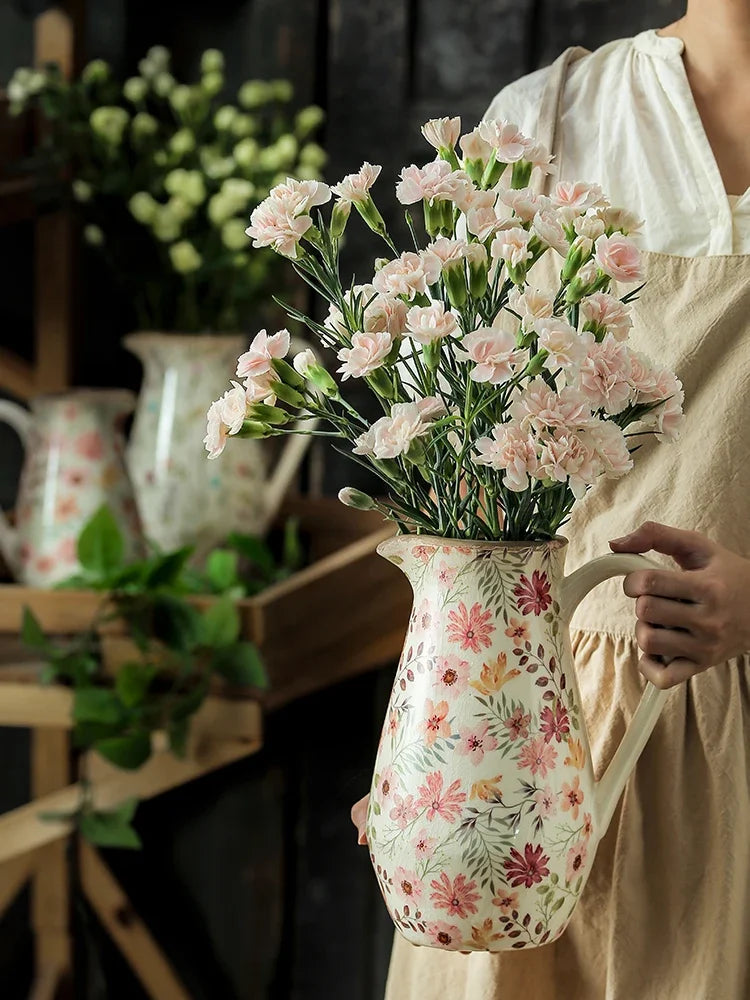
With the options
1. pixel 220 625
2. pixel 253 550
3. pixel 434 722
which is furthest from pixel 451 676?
pixel 253 550

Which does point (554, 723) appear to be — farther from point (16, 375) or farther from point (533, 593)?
point (16, 375)

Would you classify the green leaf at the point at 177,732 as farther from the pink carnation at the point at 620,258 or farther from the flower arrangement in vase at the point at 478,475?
the pink carnation at the point at 620,258

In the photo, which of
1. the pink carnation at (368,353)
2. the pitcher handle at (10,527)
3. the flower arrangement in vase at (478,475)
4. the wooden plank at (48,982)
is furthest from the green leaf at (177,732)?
the pink carnation at (368,353)

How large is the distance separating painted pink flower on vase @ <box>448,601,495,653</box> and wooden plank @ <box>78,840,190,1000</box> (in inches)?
38.1

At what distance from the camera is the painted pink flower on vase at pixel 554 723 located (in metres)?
0.62

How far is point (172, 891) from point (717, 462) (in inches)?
41.8

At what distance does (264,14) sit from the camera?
149 centimetres

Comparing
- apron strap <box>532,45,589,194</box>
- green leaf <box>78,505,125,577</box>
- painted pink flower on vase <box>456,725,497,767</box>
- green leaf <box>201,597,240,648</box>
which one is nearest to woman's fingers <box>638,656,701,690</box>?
painted pink flower on vase <box>456,725,497,767</box>

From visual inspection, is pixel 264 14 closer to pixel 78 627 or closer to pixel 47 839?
pixel 78 627

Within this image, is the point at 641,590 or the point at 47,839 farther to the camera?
the point at 47,839

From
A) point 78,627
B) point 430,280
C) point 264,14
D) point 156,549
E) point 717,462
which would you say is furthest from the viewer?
point 264,14

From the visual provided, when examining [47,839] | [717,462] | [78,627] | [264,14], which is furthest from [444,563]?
[264,14]

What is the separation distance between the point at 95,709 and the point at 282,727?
1.22 ft

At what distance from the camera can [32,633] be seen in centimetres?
119
